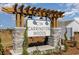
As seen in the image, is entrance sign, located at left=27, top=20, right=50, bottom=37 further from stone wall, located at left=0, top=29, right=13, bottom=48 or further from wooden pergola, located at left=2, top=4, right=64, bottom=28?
stone wall, located at left=0, top=29, right=13, bottom=48

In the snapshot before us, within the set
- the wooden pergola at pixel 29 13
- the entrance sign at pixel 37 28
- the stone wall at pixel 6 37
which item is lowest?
the stone wall at pixel 6 37

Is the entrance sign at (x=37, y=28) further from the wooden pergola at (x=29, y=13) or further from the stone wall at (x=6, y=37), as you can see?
the stone wall at (x=6, y=37)

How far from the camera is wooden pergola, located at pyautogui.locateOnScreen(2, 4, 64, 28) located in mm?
1552

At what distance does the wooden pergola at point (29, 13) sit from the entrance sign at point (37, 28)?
5cm

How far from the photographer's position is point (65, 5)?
1.56 m

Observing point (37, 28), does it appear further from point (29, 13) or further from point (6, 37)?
point (6, 37)

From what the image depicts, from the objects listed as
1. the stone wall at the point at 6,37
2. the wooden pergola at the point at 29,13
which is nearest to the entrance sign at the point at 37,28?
the wooden pergola at the point at 29,13

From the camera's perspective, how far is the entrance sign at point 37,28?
1560 mm

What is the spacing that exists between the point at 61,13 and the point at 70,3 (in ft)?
0.36

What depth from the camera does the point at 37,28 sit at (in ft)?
5.13

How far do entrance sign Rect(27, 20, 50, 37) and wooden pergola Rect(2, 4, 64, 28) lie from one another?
52 millimetres

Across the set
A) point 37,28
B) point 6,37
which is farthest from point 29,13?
point 6,37
